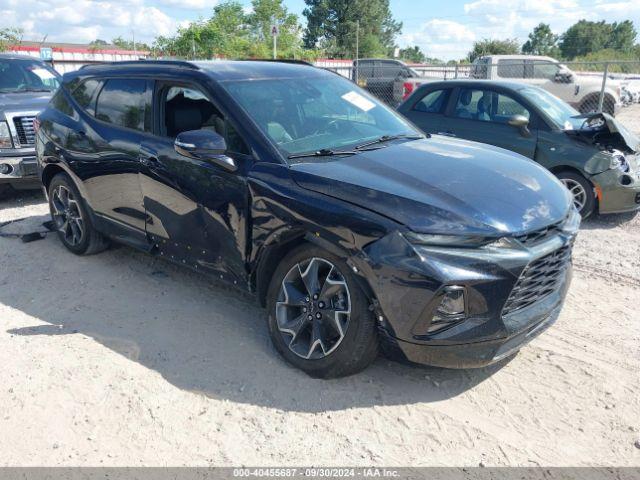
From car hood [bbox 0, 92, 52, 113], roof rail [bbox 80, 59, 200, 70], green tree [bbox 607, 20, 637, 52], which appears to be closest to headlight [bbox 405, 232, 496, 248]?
roof rail [bbox 80, 59, 200, 70]

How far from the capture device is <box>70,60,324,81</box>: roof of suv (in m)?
4.16

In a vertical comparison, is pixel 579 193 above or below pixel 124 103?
below

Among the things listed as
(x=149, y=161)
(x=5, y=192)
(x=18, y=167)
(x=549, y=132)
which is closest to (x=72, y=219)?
(x=149, y=161)

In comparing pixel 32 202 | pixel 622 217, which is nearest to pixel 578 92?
pixel 622 217

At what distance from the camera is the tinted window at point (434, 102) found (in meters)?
8.09

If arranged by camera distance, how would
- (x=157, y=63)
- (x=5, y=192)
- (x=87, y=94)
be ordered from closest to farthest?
1. (x=157, y=63)
2. (x=87, y=94)
3. (x=5, y=192)

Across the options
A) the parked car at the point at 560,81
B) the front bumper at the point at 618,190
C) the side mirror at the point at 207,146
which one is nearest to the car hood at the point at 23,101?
the side mirror at the point at 207,146

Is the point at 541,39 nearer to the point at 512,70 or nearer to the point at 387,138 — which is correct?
the point at 512,70

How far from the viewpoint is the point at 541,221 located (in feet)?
10.4

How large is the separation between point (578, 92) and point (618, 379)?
46.1 feet

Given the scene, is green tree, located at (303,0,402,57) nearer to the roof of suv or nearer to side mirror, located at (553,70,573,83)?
side mirror, located at (553,70,573,83)

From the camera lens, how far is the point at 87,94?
209 inches

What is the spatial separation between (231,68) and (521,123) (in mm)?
4115

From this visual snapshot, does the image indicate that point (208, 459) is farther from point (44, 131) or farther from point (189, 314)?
point (44, 131)
